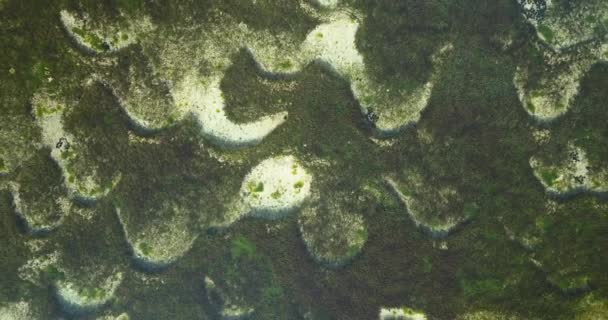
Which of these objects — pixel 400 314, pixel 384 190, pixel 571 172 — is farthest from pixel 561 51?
pixel 400 314

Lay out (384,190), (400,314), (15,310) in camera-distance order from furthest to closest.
→ (384,190) < (400,314) < (15,310)

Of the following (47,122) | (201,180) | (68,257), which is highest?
(47,122)

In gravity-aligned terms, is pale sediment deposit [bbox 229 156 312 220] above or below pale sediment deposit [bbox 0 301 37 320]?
above

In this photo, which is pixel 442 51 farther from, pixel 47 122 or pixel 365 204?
pixel 47 122

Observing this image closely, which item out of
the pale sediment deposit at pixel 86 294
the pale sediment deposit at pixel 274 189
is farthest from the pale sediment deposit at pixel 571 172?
the pale sediment deposit at pixel 86 294

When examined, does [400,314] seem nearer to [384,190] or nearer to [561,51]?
[384,190]

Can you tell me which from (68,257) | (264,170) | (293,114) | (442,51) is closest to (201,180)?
(264,170)

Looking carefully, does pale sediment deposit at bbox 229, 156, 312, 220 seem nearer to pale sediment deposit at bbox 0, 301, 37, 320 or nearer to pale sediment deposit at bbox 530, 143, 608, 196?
pale sediment deposit at bbox 0, 301, 37, 320

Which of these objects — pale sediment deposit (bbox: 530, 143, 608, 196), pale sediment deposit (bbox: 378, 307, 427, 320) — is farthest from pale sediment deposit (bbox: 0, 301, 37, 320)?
pale sediment deposit (bbox: 530, 143, 608, 196)
